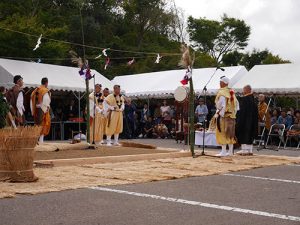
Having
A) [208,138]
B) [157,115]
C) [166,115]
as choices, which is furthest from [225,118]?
[157,115]

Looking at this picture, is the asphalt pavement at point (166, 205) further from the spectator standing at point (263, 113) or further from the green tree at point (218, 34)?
the green tree at point (218, 34)

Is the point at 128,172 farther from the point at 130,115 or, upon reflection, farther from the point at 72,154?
the point at 130,115

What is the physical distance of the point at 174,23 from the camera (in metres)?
48.9

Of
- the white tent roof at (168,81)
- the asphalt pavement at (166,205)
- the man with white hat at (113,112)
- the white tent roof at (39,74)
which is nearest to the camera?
the asphalt pavement at (166,205)

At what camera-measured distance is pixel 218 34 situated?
169 ft

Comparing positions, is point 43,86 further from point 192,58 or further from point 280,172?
point 280,172

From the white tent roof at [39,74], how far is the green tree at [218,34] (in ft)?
95.8

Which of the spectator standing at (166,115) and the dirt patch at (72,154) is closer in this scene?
the dirt patch at (72,154)

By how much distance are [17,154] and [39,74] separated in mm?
13513

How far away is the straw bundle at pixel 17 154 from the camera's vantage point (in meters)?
7.71

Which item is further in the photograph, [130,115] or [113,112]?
[130,115]

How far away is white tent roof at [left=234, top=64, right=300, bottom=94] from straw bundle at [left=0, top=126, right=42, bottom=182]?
12.4 m

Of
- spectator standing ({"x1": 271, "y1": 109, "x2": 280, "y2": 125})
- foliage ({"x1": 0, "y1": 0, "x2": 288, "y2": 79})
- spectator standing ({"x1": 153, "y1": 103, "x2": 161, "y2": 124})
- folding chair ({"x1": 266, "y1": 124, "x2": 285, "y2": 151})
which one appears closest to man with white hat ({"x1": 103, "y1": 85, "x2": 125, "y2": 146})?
folding chair ({"x1": 266, "y1": 124, "x2": 285, "y2": 151})

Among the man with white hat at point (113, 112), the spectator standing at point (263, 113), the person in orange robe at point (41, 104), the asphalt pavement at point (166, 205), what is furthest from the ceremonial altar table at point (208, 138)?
the asphalt pavement at point (166, 205)
